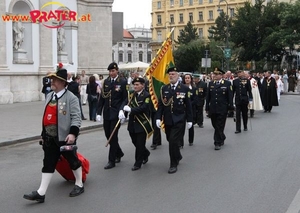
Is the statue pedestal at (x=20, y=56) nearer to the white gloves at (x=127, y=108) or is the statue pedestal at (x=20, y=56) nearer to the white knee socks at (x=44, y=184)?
the white gloves at (x=127, y=108)

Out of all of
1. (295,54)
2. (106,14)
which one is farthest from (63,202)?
(295,54)

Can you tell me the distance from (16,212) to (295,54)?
4378cm

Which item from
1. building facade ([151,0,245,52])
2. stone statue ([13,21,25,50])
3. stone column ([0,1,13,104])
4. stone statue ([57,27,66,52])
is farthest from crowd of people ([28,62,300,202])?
building facade ([151,0,245,52])

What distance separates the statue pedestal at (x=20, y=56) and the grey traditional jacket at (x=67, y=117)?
60.8 feet

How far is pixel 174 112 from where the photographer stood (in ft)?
29.5

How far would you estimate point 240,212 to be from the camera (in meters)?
6.24

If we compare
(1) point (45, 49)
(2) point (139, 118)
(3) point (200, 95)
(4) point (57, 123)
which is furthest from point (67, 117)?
(1) point (45, 49)

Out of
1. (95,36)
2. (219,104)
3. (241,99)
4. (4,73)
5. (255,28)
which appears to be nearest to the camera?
(219,104)

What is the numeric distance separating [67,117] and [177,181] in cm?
225

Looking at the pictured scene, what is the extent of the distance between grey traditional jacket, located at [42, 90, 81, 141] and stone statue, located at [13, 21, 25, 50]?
18.8 m

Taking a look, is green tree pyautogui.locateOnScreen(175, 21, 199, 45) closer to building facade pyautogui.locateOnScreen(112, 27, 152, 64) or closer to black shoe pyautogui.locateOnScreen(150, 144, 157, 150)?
building facade pyautogui.locateOnScreen(112, 27, 152, 64)

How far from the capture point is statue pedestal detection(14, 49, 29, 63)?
24.8 meters

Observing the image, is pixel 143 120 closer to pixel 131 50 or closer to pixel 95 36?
pixel 95 36

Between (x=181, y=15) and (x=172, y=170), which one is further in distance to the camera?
(x=181, y=15)
